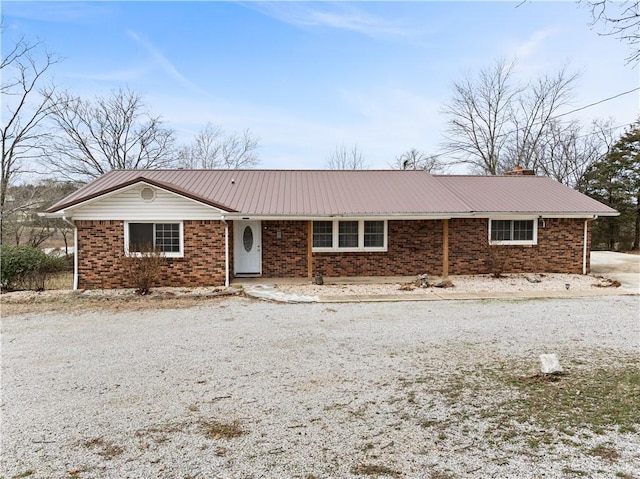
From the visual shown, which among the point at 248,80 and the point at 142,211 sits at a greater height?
the point at 248,80

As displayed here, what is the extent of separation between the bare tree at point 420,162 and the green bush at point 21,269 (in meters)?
27.1

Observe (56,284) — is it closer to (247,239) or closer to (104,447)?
(247,239)

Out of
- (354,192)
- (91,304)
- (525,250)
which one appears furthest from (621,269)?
(91,304)

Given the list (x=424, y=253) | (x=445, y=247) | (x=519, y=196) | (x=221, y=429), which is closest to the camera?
(x=221, y=429)

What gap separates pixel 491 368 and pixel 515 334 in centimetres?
202

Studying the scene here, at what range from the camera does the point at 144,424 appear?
145 inches

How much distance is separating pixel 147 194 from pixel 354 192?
6676 millimetres

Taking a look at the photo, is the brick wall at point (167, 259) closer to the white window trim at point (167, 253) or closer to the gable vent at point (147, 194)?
the white window trim at point (167, 253)

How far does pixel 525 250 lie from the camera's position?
1327 centimetres

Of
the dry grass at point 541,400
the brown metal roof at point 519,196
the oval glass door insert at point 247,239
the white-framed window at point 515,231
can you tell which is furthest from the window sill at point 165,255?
the white-framed window at point 515,231

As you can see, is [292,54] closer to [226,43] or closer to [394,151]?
[226,43]

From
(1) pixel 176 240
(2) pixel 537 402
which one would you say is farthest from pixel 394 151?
(2) pixel 537 402

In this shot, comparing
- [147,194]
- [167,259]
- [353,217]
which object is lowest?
[167,259]

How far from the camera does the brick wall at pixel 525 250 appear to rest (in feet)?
42.8
